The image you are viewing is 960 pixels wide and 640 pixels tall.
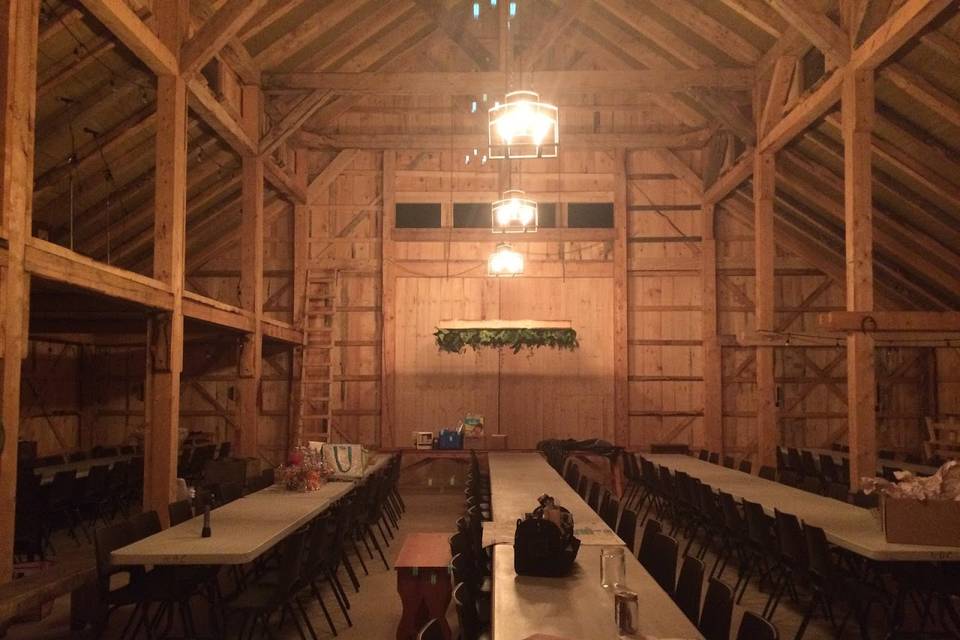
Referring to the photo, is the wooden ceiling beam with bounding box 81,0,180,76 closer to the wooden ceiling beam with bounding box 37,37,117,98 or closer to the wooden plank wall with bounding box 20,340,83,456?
the wooden ceiling beam with bounding box 37,37,117,98

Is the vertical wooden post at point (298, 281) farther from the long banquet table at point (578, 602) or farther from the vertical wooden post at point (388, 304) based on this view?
the long banquet table at point (578, 602)

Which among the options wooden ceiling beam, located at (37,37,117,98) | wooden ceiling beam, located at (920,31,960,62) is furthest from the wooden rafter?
wooden ceiling beam, located at (37,37,117,98)

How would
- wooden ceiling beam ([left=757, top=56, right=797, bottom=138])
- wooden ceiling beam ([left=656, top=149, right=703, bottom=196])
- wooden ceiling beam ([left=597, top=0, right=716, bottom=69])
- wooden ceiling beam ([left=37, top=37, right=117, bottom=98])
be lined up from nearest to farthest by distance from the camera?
wooden ceiling beam ([left=37, top=37, right=117, bottom=98]) < wooden ceiling beam ([left=757, top=56, right=797, bottom=138]) < wooden ceiling beam ([left=597, top=0, right=716, bottom=69]) < wooden ceiling beam ([left=656, top=149, right=703, bottom=196])

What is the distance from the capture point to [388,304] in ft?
46.4

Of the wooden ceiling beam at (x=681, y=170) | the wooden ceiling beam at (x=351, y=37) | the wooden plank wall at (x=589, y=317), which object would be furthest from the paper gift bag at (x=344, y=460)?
the wooden ceiling beam at (x=681, y=170)

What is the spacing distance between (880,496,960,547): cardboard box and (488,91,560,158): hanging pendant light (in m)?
3.70

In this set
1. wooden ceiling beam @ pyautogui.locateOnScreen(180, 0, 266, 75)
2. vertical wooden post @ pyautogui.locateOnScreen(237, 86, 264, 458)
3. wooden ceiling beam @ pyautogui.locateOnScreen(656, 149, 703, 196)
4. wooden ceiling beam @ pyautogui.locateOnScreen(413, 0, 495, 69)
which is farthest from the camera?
wooden ceiling beam @ pyautogui.locateOnScreen(656, 149, 703, 196)

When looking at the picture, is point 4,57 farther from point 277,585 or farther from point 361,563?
point 361,563

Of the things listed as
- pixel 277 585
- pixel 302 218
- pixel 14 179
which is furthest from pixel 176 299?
pixel 302 218

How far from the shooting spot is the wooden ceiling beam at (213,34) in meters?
8.03

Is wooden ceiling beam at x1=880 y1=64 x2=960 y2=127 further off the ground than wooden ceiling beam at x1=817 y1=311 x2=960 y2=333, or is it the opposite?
wooden ceiling beam at x1=880 y1=64 x2=960 y2=127

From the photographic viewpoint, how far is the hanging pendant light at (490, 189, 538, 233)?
Answer: 8.96 meters

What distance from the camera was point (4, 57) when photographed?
514cm

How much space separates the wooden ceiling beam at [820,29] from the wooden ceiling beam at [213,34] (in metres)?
4.97
